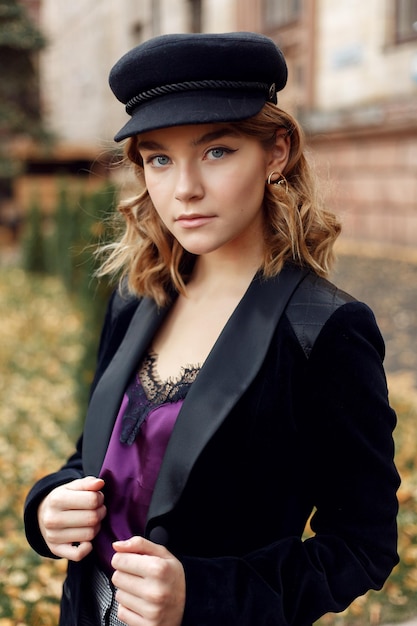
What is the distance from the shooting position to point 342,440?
1.22m

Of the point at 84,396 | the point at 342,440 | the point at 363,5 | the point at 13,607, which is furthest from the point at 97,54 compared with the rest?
the point at 342,440

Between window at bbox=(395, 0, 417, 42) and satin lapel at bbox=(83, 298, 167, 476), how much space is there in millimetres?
9001

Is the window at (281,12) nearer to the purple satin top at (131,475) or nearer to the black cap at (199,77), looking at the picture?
the black cap at (199,77)

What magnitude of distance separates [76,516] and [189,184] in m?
0.66

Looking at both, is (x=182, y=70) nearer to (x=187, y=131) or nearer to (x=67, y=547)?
(x=187, y=131)

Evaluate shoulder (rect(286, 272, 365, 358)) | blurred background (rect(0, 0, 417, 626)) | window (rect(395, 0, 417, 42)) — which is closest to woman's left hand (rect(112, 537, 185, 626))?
shoulder (rect(286, 272, 365, 358))

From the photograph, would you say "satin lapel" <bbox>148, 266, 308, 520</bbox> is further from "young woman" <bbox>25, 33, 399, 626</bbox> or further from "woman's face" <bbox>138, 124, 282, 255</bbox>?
"woman's face" <bbox>138, 124, 282, 255</bbox>

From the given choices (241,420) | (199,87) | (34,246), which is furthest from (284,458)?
(34,246)

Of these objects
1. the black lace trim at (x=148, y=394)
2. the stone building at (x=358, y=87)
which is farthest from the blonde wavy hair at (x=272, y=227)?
the stone building at (x=358, y=87)

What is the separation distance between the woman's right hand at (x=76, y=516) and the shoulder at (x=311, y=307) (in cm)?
47

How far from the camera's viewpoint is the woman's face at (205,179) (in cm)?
123

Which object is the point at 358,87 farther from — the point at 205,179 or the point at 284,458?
the point at 284,458

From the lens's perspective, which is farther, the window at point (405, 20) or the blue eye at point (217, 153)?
the window at point (405, 20)

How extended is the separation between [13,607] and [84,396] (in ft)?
6.25
